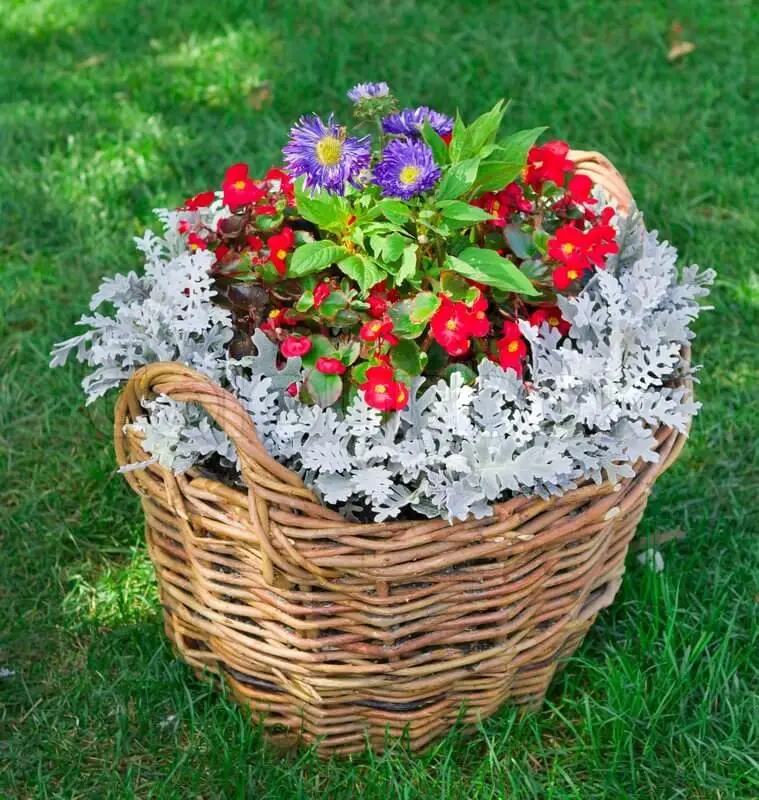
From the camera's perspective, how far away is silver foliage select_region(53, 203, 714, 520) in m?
1.57

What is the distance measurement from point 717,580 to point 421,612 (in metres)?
0.73

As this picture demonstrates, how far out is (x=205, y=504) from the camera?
163 centimetres

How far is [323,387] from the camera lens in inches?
65.5

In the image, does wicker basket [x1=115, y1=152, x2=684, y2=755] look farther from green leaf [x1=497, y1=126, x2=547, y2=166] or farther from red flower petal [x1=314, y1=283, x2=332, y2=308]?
green leaf [x1=497, y1=126, x2=547, y2=166]

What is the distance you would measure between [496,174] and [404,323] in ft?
0.90

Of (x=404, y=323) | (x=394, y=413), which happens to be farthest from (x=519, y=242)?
(x=394, y=413)

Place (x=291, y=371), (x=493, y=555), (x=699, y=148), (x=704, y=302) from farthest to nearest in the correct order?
(x=699, y=148) → (x=704, y=302) → (x=291, y=371) → (x=493, y=555)

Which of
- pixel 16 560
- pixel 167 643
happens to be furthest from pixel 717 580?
pixel 16 560

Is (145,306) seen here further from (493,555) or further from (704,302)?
(704,302)

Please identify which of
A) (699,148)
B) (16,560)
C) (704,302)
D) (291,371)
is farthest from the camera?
(699,148)

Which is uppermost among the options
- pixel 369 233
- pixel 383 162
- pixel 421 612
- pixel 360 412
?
pixel 383 162

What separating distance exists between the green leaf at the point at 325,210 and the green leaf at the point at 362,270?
2.6 inches

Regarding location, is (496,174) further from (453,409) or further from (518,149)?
(453,409)

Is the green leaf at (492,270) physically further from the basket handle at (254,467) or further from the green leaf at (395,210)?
the basket handle at (254,467)
